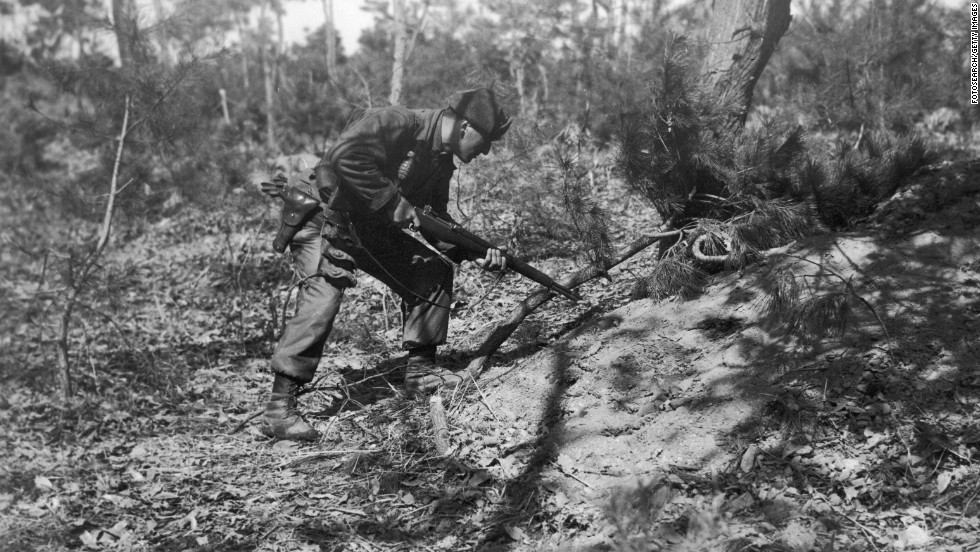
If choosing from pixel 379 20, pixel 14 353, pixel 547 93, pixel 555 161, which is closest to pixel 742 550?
pixel 555 161

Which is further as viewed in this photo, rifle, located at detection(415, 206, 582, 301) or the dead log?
rifle, located at detection(415, 206, 582, 301)

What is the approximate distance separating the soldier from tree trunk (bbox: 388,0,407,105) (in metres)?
5.54

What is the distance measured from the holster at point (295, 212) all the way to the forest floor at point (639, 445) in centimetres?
108

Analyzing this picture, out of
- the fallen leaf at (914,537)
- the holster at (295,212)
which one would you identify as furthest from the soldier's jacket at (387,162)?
the fallen leaf at (914,537)

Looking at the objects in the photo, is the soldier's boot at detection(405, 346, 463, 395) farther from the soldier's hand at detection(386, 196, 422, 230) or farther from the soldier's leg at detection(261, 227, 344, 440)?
the soldier's hand at detection(386, 196, 422, 230)

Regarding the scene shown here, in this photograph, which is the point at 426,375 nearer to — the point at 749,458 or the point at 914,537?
the point at 749,458

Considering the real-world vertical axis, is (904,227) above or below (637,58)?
below

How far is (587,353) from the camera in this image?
4.12 m

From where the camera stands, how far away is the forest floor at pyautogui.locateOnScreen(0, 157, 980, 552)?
2840 mm

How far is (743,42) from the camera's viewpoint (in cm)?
464

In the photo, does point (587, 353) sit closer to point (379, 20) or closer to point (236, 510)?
point (236, 510)

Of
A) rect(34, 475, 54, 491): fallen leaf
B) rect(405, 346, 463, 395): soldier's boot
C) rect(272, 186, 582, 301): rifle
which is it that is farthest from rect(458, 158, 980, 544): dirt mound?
rect(34, 475, 54, 491): fallen leaf

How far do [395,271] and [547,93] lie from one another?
7377 millimetres

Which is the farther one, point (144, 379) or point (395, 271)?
point (144, 379)
